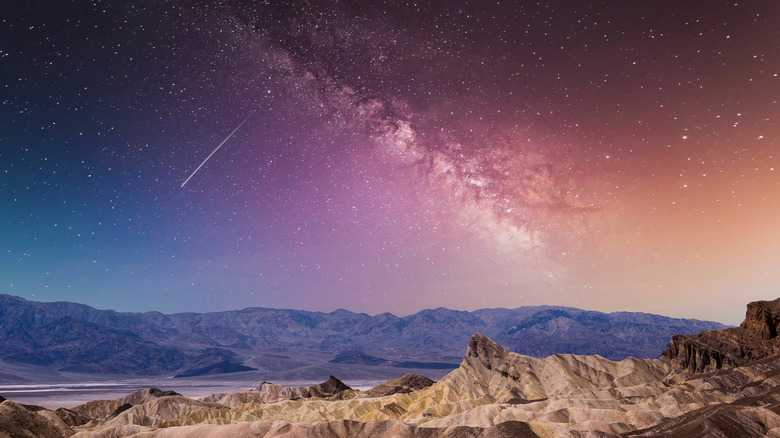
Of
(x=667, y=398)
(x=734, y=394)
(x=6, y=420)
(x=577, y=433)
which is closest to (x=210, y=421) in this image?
(x=6, y=420)

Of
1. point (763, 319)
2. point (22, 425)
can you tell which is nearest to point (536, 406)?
point (763, 319)

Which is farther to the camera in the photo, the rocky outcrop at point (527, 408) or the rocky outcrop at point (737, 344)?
the rocky outcrop at point (737, 344)

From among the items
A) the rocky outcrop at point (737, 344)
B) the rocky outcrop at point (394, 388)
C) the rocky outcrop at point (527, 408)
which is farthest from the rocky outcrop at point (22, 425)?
the rocky outcrop at point (737, 344)

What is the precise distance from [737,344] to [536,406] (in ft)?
227

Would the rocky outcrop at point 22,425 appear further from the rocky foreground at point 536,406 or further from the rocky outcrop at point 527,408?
the rocky outcrop at point 527,408

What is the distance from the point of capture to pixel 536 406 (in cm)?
9981

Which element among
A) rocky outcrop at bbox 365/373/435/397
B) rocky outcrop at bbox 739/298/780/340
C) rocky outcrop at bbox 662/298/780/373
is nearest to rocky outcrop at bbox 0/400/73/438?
rocky outcrop at bbox 365/373/435/397

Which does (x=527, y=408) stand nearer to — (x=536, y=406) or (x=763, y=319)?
(x=536, y=406)

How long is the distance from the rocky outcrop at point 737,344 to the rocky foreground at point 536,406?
11.0 inches

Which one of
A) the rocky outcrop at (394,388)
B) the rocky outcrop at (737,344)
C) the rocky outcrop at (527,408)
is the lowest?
the rocky outcrop at (394,388)

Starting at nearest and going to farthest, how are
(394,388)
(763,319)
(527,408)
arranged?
(527,408) → (763,319) → (394,388)

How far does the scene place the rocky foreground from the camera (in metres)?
71.3

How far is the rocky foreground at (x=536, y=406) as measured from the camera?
71312mm

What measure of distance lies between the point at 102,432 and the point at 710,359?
144 metres
